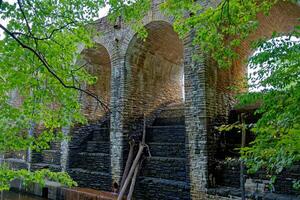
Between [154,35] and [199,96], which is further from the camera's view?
[154,35]

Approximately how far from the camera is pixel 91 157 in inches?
356

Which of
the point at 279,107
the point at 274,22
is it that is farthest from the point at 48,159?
the point at 279,107

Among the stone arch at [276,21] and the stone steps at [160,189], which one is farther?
the stone arch at [276,21]

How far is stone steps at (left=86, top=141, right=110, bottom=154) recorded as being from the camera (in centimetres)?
906

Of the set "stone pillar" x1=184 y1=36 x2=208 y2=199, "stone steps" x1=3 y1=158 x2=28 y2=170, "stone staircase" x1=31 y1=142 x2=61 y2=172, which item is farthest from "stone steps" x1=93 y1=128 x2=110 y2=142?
"stone pillar" x1=184 y1=36 x2=208 y2=199

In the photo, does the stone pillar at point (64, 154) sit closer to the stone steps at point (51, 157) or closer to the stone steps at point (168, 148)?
the stone steps at point (51, 157)

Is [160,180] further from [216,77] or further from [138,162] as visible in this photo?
[216,77]

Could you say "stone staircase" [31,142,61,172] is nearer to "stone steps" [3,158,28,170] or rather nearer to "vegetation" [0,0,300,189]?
"stone steps" [3,158,28,170]

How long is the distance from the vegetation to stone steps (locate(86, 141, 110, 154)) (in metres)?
4.62

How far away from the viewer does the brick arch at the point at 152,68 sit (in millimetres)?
8484

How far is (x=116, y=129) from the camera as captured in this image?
829cm

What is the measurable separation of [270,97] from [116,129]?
19.3 feet

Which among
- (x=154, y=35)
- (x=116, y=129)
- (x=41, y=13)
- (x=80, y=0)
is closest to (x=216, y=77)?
(x=154, y=35)

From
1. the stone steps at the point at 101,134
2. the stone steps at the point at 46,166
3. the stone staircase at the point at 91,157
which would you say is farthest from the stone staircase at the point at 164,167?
the stone steps at the point at 46,166
